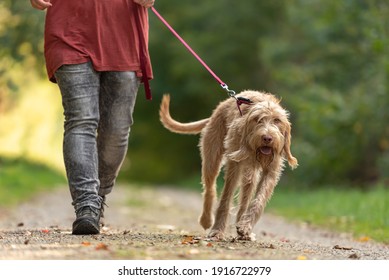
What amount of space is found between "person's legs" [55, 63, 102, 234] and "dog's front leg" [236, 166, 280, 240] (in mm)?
1247

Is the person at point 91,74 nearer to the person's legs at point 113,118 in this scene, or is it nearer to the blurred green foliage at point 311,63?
the person's legs at point 113,118

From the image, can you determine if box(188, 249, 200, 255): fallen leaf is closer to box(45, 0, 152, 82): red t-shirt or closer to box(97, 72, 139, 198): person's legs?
box(97, 72, 139, 198): person's legs

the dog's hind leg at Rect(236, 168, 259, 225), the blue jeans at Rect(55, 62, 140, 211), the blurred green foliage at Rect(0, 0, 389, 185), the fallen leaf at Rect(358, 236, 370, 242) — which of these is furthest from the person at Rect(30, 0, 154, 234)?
the blurred green foliage at Rect(0, 0, 389, 185)

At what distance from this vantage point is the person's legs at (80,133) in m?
6.69

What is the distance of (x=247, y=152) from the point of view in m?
6.84

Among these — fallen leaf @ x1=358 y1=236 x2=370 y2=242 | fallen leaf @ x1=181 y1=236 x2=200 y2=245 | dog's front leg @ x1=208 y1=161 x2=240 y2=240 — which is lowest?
fallen leaf @ x1=181 y1=236 x2=200 y2=245

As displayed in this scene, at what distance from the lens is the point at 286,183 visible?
22.2 metres

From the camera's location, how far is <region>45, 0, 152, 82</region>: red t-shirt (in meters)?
6.79

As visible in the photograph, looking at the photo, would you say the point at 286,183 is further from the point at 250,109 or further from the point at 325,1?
the point at 250,109

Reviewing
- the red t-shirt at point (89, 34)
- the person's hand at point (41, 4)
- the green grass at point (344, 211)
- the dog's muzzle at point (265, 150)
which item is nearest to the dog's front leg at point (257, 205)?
the dog's muzzle at point (265, 150)

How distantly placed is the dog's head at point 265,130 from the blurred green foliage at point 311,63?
615cm

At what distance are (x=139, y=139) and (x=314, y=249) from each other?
2989 cm

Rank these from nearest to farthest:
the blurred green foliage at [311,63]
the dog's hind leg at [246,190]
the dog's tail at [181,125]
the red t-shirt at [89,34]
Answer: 1. the red t-shirt at [89,34]
2. the dog's hind leg at [246,190]
3. the dog's tail at [181,125]
4. the blurred green foliage at [311,63]
